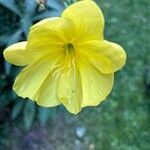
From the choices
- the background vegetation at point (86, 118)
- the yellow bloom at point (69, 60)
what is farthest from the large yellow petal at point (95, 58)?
the background vegetation at point (86, 118)

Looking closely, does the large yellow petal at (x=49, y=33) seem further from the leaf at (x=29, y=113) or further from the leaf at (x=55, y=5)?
the leaf at (x=29, y=113)

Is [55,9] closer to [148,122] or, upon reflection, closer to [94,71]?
[94,71]

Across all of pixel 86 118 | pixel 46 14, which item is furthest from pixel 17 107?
pixel 46 14

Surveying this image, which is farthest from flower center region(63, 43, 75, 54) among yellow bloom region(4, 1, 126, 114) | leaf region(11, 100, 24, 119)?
leaf region(11, 100, 24, 119)

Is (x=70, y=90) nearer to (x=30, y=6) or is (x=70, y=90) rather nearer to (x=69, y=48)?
(x=69, y=48)

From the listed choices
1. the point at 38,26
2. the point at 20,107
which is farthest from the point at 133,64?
the point at 38,26

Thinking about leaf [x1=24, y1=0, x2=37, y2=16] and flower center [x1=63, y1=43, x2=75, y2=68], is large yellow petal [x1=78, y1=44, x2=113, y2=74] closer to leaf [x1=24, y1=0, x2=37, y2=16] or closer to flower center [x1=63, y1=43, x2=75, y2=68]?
flower center [x1=63, y1=43, x2=75, y2=68]

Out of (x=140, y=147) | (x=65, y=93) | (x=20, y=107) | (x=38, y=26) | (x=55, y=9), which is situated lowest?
(x=140, y=147)

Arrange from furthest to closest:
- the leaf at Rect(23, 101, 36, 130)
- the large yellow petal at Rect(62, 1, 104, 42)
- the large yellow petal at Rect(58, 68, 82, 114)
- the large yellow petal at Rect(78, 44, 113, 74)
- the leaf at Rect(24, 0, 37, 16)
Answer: the leaf at Rect(23, 101, 36, 130) < the leaf at Rect(24, 0, 37, 16) < the large yellow petal at Rect(58, 68, 82, 114) < the large yellow petal at Rect(78, 44, 113, 74) < the large yellow petal at Rect(62, 1, 104, 42)
